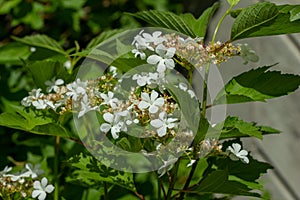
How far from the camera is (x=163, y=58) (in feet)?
2.65

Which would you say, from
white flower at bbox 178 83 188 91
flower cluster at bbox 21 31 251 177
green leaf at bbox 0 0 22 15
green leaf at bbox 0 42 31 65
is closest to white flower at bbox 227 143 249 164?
flower cluster at bbox 21 31 251 177

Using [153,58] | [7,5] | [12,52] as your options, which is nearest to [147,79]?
[153,58]

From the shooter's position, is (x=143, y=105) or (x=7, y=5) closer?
(x=143, y=105)

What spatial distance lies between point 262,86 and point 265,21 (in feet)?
0.37

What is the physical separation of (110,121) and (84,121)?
0.30 m

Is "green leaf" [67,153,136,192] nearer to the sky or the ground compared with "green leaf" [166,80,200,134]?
nearer to the ground

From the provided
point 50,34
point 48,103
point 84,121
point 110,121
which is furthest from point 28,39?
point 50,34

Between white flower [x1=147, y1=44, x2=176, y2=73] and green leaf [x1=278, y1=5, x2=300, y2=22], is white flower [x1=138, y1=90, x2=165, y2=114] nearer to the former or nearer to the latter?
white flower [x1=147, y1=44, x2=176, y2=73]

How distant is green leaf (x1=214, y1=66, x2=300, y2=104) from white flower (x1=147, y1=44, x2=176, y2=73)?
12 centimetres

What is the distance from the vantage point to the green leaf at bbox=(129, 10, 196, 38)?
2.88 ft

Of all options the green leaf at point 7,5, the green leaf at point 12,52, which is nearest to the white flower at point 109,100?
the green leaf at point 12,52

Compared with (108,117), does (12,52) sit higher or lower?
lower

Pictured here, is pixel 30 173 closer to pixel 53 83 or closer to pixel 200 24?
pixel 53 83

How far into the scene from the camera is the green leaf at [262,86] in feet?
2.89
